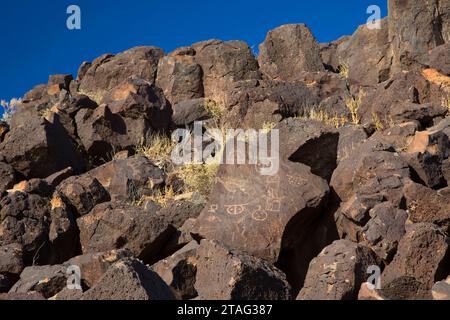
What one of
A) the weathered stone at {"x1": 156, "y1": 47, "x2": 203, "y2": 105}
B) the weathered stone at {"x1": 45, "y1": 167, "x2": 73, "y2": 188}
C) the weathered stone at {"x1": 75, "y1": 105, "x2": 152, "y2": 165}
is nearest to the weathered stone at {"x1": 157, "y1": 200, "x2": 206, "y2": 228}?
the weathered stone at {"x1": 45, "y1": 167, "x2": 73, "y2": 188}

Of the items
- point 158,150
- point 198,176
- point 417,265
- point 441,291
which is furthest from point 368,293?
point 158,150

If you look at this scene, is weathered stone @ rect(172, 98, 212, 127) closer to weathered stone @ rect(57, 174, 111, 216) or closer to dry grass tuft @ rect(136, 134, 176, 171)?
dry grass tuft @ rect(136, 134, 176, 171)

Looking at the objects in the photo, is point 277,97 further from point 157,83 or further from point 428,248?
point 428,248

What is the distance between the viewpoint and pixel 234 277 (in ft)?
21.4

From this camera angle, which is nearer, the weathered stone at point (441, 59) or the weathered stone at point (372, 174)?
the weathered stone at point (372, 174)

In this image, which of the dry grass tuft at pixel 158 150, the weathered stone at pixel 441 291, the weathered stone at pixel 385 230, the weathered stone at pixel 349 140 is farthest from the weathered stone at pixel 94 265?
the dry grass tuft at pixel 158 150

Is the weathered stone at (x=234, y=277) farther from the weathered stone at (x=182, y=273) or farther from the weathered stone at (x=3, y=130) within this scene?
the weathered stone at (x=3, y=130)

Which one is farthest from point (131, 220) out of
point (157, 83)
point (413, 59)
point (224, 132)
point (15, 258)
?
point (157, 83)

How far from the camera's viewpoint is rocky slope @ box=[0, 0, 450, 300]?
690 centimetres

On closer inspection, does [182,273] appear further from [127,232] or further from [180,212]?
[180,212]

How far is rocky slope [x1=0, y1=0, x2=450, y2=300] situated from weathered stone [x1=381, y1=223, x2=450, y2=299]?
0.01m

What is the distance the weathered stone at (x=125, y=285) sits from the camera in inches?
224

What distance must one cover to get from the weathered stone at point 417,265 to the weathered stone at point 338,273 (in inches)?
9.6
